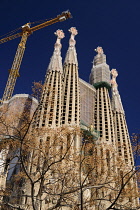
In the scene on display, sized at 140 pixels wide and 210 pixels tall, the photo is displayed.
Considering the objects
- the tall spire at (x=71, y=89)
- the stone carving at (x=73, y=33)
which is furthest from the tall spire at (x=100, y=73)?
the stone carving at (x=73, y=33)

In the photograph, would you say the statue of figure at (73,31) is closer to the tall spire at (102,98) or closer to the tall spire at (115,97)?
the tall spire at (102,98)

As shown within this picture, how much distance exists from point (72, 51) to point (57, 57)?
5.93 m

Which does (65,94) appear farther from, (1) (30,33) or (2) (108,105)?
(1) (30,33)

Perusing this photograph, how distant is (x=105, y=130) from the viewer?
5650 cm

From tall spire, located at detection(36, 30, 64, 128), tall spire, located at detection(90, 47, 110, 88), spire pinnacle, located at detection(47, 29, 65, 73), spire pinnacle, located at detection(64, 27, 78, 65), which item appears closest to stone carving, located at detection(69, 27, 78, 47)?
spire pinnacle, located at detection(64, 27, 78, 65)

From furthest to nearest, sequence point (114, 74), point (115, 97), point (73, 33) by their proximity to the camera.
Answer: point (114, 74) < point (73, 33) < point (115, 97)

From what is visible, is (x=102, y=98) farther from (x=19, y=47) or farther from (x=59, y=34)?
(x=19, y=47)

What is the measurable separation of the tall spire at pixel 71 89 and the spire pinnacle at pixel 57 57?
2366 mm

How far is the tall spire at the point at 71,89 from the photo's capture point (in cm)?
5152

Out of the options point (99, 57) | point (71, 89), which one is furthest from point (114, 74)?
point (71, 89)

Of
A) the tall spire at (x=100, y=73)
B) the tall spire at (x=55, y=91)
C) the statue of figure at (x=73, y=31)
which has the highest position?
the statue of figure at (x=73, y=31)

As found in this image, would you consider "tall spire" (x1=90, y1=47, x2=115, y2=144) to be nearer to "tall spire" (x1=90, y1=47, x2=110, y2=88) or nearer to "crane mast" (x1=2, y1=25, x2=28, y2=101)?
"tall spire" (x1=90, y1=47, x2=110, y2=88)

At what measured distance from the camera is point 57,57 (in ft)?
209

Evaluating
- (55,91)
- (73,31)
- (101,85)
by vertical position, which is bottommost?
(55,91)
